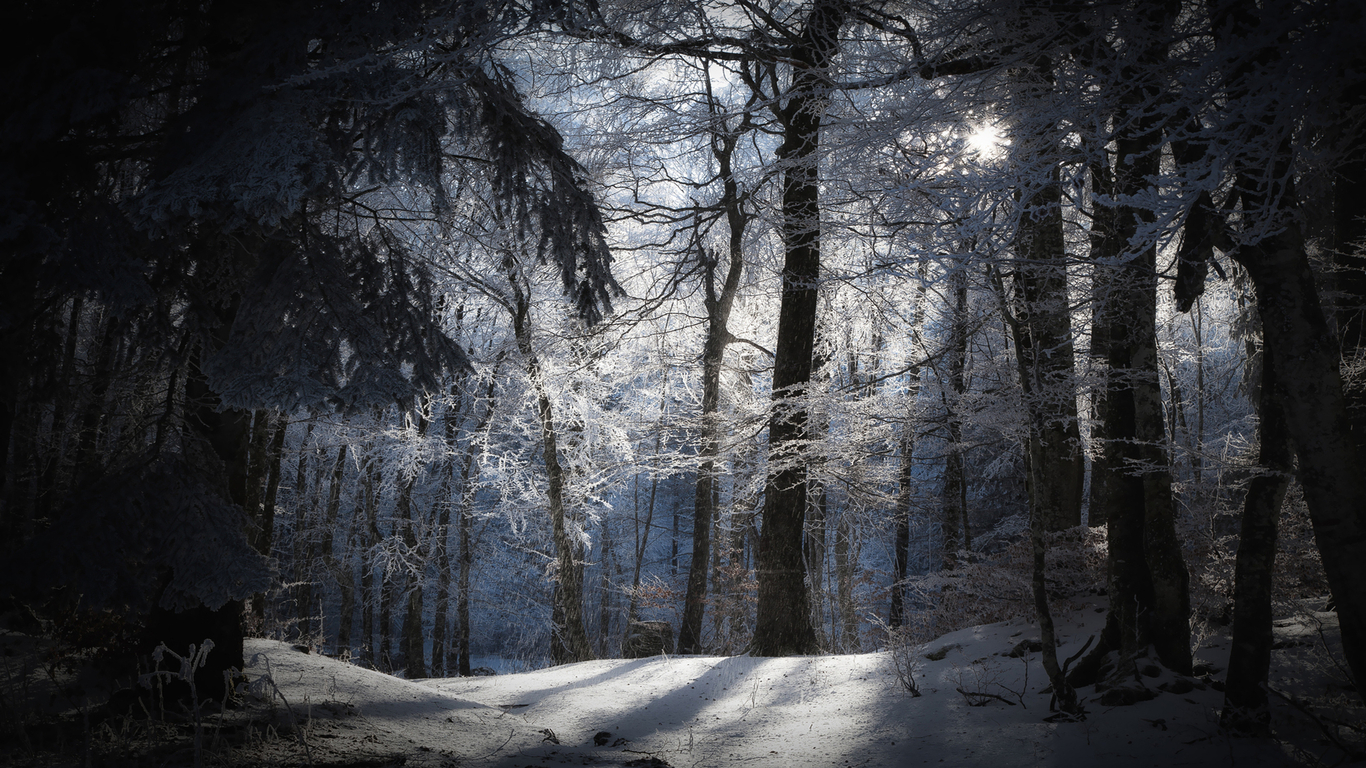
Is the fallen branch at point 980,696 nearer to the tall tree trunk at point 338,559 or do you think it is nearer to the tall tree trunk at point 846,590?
the tall tree trunk at point 846,590

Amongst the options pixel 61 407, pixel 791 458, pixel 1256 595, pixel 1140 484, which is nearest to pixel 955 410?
pixel 791 458

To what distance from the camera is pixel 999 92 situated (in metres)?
5.22

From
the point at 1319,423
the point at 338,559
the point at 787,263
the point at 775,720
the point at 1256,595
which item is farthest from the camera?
the point at 338,559

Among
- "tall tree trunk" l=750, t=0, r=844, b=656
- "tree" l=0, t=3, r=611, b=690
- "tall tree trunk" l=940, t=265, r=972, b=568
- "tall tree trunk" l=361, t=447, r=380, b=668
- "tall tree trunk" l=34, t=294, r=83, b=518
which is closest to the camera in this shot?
"tree" l=0, t=3, r=611, b=690

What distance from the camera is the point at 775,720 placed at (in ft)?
17.7

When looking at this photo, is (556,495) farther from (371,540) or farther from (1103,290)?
(1103,290)

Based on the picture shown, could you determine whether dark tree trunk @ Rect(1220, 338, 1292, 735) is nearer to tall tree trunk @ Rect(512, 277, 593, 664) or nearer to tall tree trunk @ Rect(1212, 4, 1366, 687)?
tall tree trunk @ Rect(1212, 4, 1366, 687)

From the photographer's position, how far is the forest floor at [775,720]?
3828mm

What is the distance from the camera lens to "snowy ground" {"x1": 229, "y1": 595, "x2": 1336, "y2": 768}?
160 inches

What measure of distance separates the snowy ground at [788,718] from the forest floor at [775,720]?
0.8 inches

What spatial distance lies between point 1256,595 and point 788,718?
3.31m

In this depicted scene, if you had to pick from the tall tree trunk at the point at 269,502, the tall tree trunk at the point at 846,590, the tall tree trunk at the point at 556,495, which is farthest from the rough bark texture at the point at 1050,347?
the tall tree trunk at the point at 269,502

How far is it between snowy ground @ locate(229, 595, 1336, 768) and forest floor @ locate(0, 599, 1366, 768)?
2 centimetres

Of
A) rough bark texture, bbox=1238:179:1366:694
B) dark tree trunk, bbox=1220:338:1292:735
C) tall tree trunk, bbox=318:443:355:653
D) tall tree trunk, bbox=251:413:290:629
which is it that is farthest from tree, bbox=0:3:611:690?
tall tree trunk, bbox=318:443:355:653
